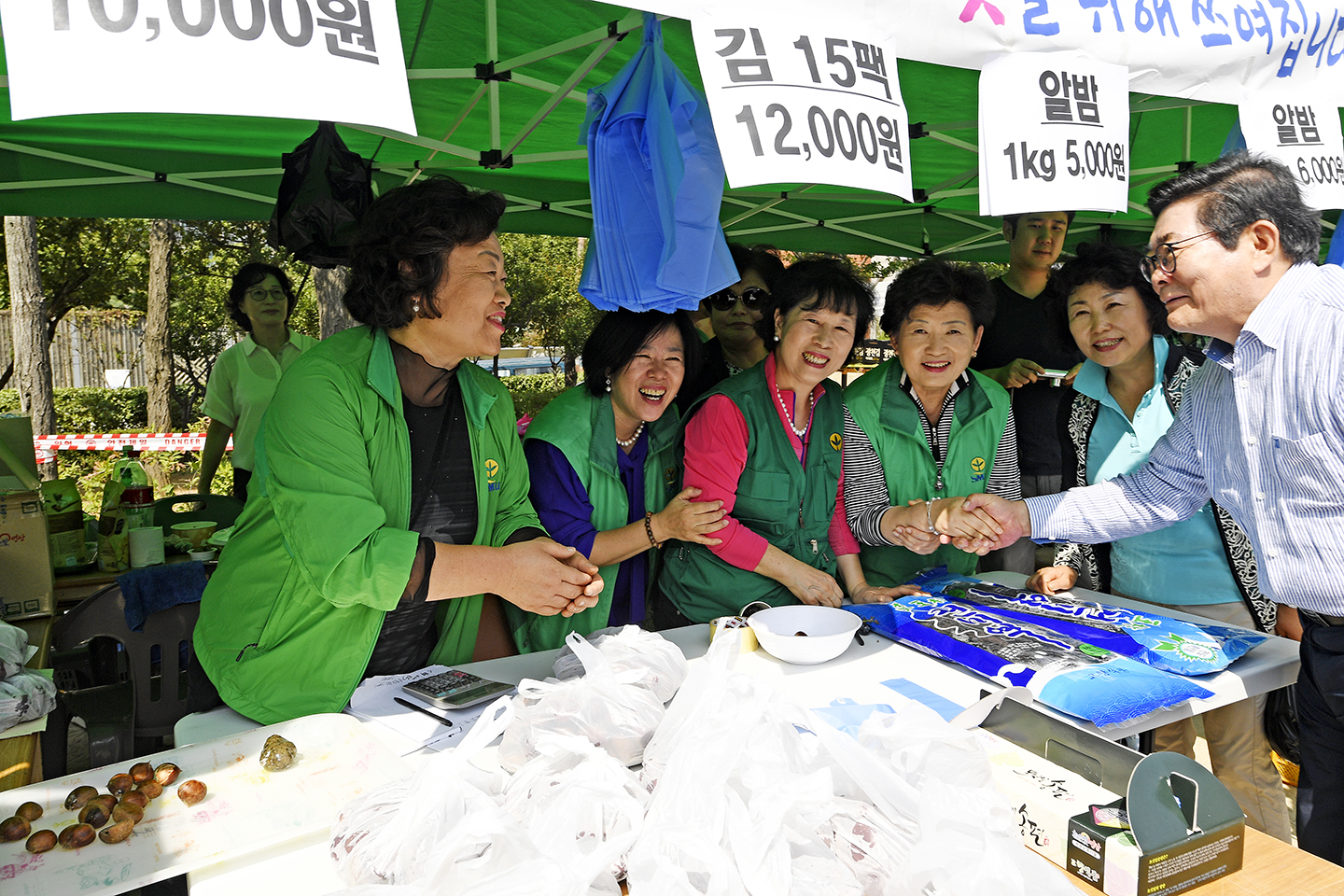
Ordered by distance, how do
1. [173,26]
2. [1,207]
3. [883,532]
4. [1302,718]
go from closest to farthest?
[173,26] → [1302,718] → [883,532] → [1,207]

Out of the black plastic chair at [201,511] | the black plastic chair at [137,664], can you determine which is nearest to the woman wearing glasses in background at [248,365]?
the black plastic chair at [201,511]

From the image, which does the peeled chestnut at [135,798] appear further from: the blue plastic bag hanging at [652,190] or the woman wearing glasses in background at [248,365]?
the woman wearing glasses in background at [248,365]

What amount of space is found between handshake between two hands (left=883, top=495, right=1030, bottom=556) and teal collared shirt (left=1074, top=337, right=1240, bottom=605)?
0.40 m

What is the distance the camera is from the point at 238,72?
4.37 feet

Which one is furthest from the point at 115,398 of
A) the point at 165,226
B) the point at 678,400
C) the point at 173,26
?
the point at 173,26

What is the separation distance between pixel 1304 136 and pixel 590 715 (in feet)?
9.27

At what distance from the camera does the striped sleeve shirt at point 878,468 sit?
2723 mm

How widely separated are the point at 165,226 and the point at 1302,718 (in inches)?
478

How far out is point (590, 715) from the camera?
1.29m

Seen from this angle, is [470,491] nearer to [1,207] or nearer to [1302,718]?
[1302,718]

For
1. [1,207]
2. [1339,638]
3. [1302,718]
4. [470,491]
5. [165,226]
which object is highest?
[165,226]

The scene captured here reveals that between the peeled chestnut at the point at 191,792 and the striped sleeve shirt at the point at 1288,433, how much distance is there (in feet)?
7.09

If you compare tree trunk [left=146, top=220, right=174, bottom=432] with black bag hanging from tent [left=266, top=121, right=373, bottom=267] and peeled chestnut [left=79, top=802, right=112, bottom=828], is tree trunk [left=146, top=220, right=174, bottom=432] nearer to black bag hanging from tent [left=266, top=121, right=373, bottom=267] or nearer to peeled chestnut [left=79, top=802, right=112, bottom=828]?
black bag hanging from tent [left=266, top=121, right=373, bottom=267]

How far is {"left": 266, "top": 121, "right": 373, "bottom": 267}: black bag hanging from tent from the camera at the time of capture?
11.7ft
